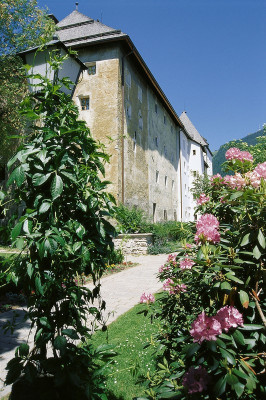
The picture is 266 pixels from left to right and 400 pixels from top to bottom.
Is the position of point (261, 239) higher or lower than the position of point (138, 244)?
higher

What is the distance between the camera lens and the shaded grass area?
2580 millimetres

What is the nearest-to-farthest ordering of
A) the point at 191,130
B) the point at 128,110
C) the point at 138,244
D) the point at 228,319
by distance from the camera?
the point at 228,319, the point at 138,244, the point at 128,110, the point at 191,130

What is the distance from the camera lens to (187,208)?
32.4 metres

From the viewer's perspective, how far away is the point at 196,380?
1389 millimetres

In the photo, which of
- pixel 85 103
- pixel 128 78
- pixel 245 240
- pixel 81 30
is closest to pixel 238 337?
pixel 245 240

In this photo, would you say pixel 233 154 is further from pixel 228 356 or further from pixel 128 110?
pixel 128 110

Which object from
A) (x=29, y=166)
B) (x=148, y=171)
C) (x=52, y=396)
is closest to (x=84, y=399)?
(x=52, y=396)

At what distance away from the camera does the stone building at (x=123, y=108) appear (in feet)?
49.6

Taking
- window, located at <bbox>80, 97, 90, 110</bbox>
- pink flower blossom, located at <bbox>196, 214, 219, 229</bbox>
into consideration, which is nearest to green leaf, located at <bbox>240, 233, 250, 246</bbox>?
pink flower blossom, located at <bbox>196, 214, 219, 229</bbox>

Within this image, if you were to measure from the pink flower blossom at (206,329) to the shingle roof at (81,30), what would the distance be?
52.7ft

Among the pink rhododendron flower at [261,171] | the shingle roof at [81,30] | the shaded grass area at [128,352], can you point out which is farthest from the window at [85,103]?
the pink rhododendron flower at [261,171]

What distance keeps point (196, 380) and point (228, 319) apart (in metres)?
0.34

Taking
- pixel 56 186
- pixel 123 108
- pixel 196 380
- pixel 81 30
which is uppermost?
pixel 81 30

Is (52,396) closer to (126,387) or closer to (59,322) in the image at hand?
(59,322)
